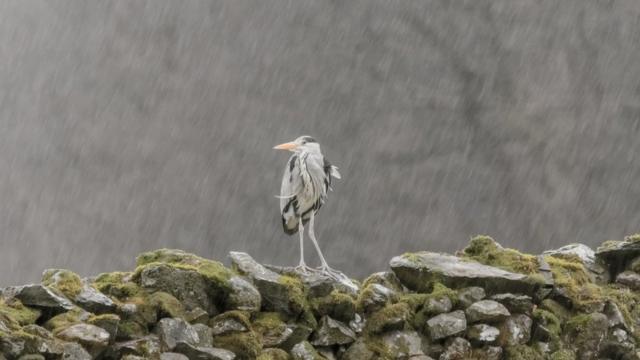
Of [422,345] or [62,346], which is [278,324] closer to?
[422,345]

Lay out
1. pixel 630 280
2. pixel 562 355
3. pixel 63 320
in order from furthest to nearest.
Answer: pixel 630 280 < pixel 562 355 < pixel 63 320

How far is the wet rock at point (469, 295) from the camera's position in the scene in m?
9.48

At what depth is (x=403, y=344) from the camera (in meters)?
9.11

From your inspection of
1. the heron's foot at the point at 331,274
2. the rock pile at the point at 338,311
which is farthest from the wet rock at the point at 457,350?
the heron's foot at the point at 331,274

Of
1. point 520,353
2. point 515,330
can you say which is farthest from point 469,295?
point 520,353

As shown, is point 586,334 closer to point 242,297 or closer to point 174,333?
point 242,297

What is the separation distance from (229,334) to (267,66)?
41.2 meters

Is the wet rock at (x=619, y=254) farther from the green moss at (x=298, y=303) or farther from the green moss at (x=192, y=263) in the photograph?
the green moss at (x=192, y=263)

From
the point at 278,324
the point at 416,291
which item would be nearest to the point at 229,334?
the point at 278,324

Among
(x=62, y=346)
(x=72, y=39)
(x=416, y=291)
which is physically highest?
(x=72, y=39)

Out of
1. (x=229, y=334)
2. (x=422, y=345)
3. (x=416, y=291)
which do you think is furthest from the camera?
(x=416, y=291)

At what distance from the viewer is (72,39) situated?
51250 millimetres

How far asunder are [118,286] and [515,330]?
395cm

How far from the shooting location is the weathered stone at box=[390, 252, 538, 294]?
381 inches
